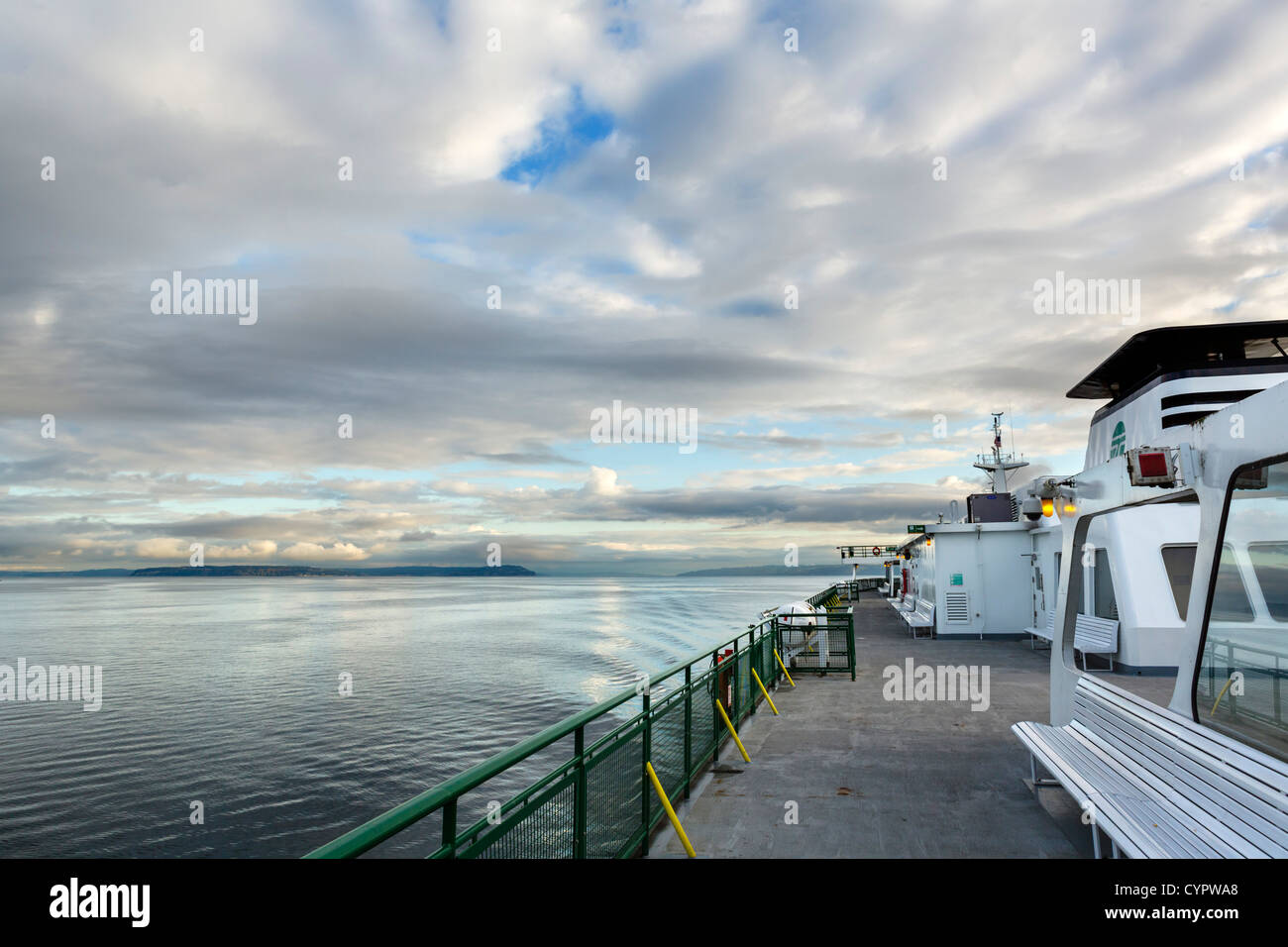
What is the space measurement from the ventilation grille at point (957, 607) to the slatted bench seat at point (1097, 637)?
5.64 m

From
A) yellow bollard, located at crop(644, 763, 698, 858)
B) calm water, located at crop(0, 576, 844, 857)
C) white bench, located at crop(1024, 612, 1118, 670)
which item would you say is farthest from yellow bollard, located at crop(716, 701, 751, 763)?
white bench, located at crop(1024, 612, 1118, 670)

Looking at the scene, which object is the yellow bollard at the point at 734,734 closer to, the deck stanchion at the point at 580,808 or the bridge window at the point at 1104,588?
the deck stanchion at the point at 580,808

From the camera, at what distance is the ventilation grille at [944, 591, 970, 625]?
72.2 ft

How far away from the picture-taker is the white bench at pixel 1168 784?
3.97 meters

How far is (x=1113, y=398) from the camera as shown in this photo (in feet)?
69.1

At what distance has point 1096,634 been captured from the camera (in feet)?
50.4

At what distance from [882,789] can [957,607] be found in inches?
626

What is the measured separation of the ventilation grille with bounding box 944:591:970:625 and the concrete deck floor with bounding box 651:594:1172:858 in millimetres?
8642

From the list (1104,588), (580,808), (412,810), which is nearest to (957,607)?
(1104,588)

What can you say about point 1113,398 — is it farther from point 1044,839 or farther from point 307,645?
point 307,645

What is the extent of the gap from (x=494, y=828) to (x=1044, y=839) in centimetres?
495

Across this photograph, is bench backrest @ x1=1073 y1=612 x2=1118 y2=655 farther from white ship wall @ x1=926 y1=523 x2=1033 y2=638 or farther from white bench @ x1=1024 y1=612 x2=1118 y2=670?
white ship wall @ x1=926 y1=523 x2=1033 y2=638

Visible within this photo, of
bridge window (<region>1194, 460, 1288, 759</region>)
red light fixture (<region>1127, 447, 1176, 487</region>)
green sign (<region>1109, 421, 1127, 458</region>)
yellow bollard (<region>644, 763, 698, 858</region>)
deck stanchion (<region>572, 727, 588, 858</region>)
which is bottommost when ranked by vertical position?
yellow bollard (<region>644, 763, 698, 858</region>)
